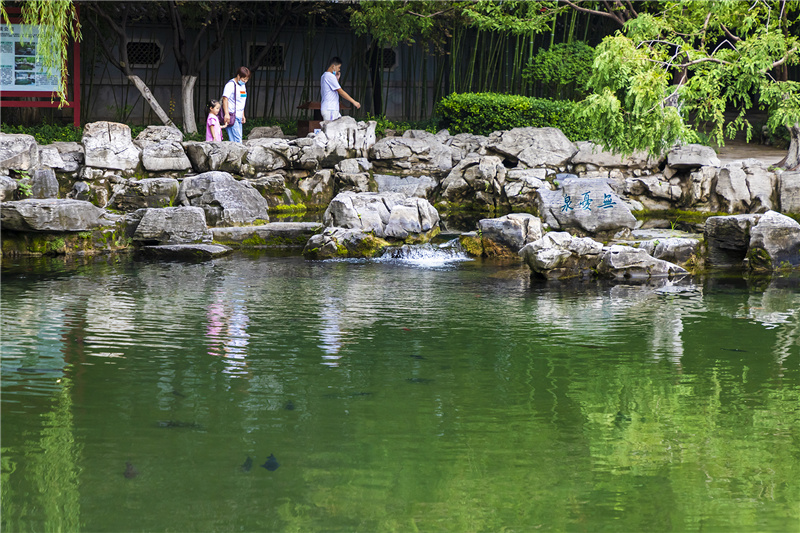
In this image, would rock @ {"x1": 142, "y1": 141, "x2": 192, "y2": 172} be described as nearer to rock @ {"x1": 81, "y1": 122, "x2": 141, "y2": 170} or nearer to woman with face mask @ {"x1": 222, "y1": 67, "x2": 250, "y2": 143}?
rock @ {"x1": 81, "y1": 122, "x2": 141, "y2": 170}

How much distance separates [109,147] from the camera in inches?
541

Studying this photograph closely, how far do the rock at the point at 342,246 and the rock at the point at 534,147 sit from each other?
15.3ft

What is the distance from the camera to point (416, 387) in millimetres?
5660

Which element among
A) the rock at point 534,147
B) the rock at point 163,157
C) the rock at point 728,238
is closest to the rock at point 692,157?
the rock at point 534,147

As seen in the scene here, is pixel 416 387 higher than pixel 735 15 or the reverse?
the reverse

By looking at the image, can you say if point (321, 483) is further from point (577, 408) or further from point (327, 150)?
point (327, 150)

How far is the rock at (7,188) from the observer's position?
1183 centimetres

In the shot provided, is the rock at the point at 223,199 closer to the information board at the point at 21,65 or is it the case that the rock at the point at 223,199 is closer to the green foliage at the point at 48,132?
Result: the information board at the point at 21,65

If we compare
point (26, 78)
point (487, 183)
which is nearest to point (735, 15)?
point (487, 183)

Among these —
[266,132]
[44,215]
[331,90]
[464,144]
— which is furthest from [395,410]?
[266,132]

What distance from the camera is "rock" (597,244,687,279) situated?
1005 cm

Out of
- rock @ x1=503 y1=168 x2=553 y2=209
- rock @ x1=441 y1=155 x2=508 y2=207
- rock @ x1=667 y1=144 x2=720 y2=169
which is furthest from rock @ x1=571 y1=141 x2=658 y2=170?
rock @ x1=441 y1=155 x2=508 y2=207

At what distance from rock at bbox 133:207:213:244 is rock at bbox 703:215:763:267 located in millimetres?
6730

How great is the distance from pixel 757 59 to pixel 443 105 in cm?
661
